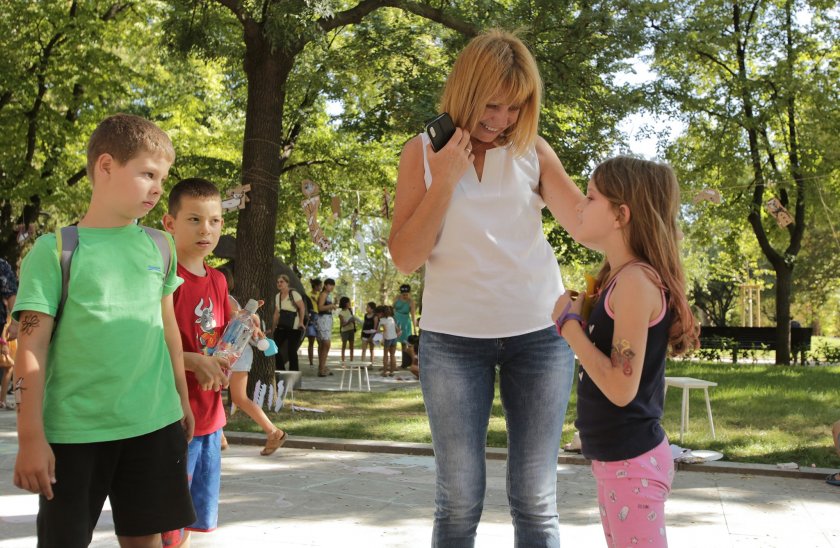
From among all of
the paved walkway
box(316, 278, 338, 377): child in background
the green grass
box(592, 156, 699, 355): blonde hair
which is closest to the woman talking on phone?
box(592, 156, 699, 355): blonde hair

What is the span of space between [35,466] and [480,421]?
4.42 feet

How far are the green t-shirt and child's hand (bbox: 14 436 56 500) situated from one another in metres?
0.13

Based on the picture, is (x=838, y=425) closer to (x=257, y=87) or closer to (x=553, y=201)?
(x=553, y=201)

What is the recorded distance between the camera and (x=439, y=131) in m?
2.86

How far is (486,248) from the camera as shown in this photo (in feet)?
9.59

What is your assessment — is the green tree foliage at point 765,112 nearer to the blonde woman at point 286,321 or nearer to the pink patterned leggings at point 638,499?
the blonde woman at point 286,321

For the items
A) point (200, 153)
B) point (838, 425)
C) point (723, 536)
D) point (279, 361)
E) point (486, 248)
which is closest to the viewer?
point (486, 248)

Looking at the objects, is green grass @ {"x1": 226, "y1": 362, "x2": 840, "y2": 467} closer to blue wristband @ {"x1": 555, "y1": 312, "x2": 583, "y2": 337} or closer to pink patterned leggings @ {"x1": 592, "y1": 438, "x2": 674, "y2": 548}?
pink patterned leggings @ {"x1": 592, "y1": 438, "x2": 674, "y2": 548}

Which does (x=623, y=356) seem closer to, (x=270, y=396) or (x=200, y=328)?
(x=200, y=328)

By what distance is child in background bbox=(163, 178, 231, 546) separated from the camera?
369cm

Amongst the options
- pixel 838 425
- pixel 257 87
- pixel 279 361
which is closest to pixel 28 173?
pixel 279 361

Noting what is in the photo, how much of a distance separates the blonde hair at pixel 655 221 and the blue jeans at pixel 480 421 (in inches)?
14.1

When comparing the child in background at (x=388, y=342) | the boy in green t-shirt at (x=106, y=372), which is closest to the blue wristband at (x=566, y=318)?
the boy in green t-shirt at (x=106, y=372)

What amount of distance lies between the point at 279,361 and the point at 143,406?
531 inches
